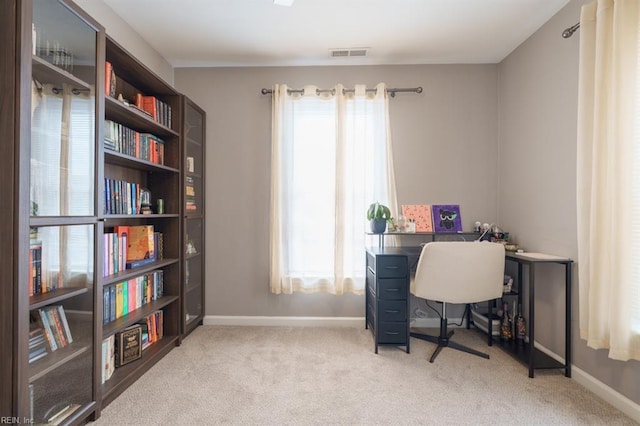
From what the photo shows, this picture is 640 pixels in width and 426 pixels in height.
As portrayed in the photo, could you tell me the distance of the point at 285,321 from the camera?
2.97m

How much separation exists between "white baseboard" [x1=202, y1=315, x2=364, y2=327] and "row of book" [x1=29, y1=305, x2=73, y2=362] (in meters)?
1.55

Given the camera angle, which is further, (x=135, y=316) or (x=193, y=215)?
(x=193, y=215)

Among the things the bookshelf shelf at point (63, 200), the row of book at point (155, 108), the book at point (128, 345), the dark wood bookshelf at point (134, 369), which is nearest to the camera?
the bookshelf shelf at point (63, 200)

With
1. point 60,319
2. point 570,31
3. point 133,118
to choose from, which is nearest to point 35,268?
point 60,319

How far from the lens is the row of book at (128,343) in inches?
73.6

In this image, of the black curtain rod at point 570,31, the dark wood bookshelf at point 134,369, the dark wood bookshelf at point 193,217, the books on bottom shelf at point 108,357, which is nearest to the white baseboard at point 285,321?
the dark wood bookshelf at point 193,217

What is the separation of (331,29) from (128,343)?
2815mm

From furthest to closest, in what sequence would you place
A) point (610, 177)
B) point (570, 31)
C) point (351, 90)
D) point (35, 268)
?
point (351, 90) < point (570, 31) < point (610, 177) < point (35, 268)

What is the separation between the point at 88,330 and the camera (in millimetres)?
1579

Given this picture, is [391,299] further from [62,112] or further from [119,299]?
[62,112]

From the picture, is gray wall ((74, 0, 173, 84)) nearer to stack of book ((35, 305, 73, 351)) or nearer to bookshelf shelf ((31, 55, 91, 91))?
bookshelf shelf ((31, 55, 91, 91))

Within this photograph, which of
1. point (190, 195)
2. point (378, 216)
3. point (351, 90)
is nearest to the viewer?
point (378, 216)

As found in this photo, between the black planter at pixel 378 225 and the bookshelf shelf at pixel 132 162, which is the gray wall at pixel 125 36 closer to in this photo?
the bookshelf shelf at pixel 132 162

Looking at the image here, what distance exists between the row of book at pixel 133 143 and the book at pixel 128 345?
124 cm
